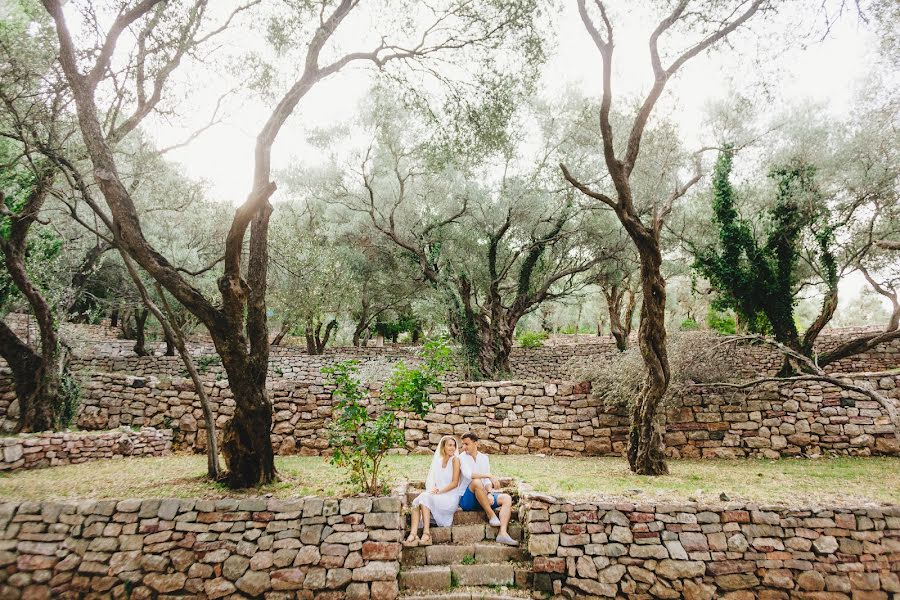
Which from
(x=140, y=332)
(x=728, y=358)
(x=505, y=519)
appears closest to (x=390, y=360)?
(x=140, y=332)

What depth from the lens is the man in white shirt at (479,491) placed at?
19.7 ft

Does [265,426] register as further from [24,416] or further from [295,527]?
[24,416]

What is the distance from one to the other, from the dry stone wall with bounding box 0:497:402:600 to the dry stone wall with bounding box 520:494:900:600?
79.4 inches

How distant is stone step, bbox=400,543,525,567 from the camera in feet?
18.5

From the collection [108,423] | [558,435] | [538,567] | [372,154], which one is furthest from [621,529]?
[372,154]

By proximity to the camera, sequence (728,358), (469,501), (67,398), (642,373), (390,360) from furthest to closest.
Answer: (390,360) < (728,358) < (67,398) < (642,373) < (469,501)

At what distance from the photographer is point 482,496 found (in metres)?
6.14

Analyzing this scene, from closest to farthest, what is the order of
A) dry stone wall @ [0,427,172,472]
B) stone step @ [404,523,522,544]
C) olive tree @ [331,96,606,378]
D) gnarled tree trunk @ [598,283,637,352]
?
stone step @ [404,523,522,544]
dry stone wall @ [0,427,172,472]
olive tree @ [331,96,606,378]
gnarled tree trunk @ [598,283,637,352]

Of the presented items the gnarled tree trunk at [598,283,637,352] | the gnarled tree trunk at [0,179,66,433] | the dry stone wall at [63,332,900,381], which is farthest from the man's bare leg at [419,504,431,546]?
the gnarled tree trunk at [598,283,637,352]

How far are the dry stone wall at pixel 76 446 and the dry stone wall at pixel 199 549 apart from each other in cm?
242

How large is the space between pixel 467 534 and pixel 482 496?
496mm

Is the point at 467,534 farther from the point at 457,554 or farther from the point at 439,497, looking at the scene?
the point at 439,497

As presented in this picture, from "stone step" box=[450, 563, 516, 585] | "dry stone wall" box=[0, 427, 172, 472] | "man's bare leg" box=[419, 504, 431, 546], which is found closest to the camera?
"stone step" box=[450, 563, 516, 585]

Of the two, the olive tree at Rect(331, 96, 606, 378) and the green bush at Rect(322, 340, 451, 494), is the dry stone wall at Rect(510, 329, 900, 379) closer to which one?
the olive tree at Rect(331, 96, 606, 378)
